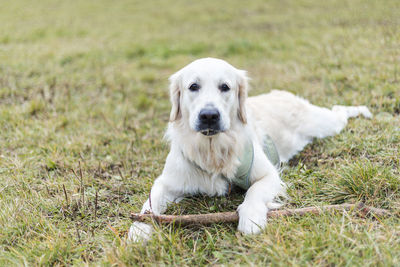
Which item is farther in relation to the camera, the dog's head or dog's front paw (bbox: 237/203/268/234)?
the dog's head

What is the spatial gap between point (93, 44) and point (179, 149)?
599 cm

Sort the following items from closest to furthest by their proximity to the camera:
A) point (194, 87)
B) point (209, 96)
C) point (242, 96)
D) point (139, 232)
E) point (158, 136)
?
point (139, 232), point (209, 96), point (194, 87), point (242, 96), point (158, 136)

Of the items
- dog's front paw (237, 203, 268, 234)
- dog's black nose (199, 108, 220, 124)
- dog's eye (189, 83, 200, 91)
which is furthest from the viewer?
dog's eye (189, 83, 200, 91)

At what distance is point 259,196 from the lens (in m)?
2.68

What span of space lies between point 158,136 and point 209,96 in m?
1.72

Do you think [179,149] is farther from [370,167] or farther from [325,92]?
[325,92]

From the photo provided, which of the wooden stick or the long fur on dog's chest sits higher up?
the long fur on dog's chest

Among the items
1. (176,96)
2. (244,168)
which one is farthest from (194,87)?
(244,168)

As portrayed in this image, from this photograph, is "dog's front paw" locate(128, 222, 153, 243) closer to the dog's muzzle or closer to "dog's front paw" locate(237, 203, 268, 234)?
"dog's front paw" locate(237, 203, 268, 234)

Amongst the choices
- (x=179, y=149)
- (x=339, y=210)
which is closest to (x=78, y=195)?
(x=179, y=149)

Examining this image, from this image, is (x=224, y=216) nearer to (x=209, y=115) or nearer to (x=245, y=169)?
(x=245, y=169)

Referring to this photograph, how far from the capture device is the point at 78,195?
301 cm

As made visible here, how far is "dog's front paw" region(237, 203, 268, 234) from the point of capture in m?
2.34

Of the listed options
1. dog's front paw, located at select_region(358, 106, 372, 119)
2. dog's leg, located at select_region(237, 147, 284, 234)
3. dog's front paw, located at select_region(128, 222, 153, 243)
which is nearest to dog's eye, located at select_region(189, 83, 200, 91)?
dog's leg, located at select_region(237, 147, 284, 234)
